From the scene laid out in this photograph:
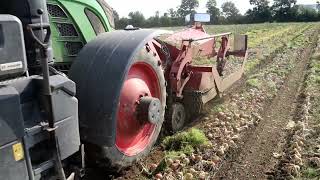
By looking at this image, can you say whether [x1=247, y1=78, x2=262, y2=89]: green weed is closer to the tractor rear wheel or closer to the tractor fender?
the tractor rear wheel

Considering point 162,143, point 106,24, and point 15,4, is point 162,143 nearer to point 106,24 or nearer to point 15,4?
point 106,24

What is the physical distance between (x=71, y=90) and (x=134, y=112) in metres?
1.10

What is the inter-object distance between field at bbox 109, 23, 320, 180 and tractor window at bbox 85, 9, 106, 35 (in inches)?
57.1

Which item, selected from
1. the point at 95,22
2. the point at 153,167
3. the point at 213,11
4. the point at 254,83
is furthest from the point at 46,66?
the point at 213,11

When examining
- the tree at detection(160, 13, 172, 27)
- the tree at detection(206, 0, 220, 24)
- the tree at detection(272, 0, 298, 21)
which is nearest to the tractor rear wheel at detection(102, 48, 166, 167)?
the tree at detection(206, 0, 220, 24)

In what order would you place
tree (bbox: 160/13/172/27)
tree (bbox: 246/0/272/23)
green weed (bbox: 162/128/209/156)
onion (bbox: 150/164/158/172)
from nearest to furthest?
onion (bbox: 150/164/158/172)
green weed (bbox: 162/128/209/156)
tree (bbox: 160/13/172/27)
tree (bbox: 246/0/272/23)

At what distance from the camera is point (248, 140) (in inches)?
226

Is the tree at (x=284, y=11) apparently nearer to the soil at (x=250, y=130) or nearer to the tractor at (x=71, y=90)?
the soil at (x=250, y=130)

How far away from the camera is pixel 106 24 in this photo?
4.57 meters

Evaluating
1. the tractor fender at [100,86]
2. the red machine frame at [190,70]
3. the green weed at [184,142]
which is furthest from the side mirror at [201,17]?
the tractor fender at [100,86]

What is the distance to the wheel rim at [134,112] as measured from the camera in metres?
3.94

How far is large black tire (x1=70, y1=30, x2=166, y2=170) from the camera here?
3.44 m

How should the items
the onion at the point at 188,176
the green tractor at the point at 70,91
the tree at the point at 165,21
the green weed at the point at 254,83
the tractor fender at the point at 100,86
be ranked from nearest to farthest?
the green tractor at the point at 70,91 → the tractor fender at the point at 100,86 → the onion at the point at 188,176 → the green weed at the point at 254,83 → the tree at the point at 165,21

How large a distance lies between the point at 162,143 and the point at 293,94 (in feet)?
13.9
